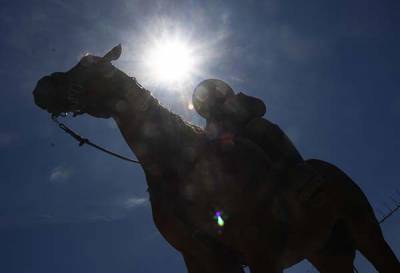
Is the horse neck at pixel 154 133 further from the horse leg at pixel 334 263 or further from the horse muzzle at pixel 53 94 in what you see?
the horse leg at pixel 334 263

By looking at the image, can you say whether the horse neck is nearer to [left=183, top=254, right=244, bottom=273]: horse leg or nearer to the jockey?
the jockey

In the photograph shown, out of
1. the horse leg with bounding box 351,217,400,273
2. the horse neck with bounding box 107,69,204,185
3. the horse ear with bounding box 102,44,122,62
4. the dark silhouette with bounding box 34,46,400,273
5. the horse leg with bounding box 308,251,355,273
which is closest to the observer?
the dark silhouette with bounding box 34,46,400,273

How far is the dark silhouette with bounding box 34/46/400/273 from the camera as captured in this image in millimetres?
3879

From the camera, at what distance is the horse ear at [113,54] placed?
4983 millimetres

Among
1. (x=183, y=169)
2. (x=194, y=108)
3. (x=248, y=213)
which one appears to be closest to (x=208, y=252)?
(x=248, y=213)

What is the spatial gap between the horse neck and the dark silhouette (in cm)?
1

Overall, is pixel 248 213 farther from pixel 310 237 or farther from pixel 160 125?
pixel 160 125

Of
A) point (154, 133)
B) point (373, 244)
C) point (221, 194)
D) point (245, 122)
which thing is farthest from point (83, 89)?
point (373, 244)

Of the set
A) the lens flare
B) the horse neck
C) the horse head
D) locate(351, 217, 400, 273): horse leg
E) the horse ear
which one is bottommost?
locate(351, 217, 400, 273): horse leg

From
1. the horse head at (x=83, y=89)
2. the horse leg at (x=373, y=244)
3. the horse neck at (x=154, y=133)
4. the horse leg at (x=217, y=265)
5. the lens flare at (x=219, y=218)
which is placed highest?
the horse head at (x=83, y=89)

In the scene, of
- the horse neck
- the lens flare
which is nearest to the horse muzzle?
the horse neck

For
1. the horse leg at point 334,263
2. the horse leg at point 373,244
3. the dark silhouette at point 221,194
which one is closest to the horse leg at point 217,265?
the dark silhouette at point 221,194

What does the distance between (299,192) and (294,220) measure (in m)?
0.35

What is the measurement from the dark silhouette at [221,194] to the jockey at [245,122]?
1.05ft
